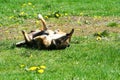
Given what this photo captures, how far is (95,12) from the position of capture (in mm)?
15062

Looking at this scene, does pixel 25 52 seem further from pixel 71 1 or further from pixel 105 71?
pixel 71 1

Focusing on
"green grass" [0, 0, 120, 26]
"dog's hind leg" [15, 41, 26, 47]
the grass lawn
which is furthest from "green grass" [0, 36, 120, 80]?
"green grass" [0, 0, 120, 26]

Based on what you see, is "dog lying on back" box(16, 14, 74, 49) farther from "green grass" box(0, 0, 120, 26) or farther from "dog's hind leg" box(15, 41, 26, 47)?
"green grass" box(0, 0, 120, 26)

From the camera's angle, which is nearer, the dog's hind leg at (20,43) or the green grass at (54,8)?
the dog's hind leg at (20,43)

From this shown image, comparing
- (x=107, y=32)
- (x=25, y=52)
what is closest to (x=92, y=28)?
(x=107, y=32)

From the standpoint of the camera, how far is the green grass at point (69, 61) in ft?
24.7

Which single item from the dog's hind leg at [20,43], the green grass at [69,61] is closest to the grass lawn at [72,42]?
the green grass at [69,61]

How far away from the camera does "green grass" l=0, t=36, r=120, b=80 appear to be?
7534mm

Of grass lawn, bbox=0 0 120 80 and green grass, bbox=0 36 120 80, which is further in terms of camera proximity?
grass lawn, bbox=0 0 120 80

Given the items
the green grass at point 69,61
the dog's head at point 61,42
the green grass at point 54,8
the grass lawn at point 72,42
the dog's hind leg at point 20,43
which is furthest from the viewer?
the green grass at point 54,8

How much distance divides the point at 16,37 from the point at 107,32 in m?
2.36

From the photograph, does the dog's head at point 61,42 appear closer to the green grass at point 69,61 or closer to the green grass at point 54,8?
the green grass at point 69,61

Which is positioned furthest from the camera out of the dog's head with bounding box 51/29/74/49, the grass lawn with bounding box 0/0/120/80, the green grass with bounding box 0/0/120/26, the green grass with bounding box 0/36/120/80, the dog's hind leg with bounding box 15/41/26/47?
the green grass with bounding box 0/0/120/26

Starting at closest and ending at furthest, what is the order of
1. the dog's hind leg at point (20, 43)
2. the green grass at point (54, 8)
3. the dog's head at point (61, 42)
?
the dog's head at point (61, 42) < the dog's hind leg at point (20, 43) < the green grass at point (54, 8)
